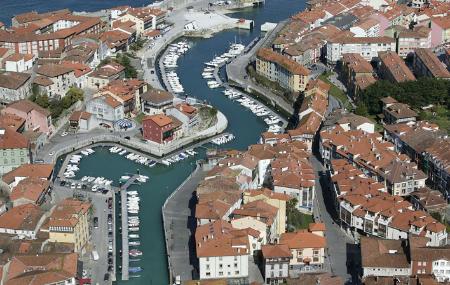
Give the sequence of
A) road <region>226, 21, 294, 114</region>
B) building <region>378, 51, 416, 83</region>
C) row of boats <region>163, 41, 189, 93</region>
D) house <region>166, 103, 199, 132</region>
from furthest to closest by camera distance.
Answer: row of boats <region>163, 41, 189, 93</region> → road <region>226, 21, 294, 114</region> → building <region>378, 51, 416, 83</region> → house <region>166, 103, 199, 132</region>

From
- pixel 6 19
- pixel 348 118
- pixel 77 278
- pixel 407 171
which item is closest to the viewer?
pixel 77 278

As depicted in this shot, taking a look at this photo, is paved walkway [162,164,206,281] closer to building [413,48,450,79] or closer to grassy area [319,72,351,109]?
grassy area [319,72,351,109]

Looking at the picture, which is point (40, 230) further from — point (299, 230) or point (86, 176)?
point (299, 230)

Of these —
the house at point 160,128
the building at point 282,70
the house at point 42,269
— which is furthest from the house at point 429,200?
the building at point 282,70

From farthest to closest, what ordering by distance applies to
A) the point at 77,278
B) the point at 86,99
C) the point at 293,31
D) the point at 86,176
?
the point at 293,31 → the point at 86,99 → the point at 86,176 → the point at 77,278

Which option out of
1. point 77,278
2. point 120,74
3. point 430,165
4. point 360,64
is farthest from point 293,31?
point 77,278

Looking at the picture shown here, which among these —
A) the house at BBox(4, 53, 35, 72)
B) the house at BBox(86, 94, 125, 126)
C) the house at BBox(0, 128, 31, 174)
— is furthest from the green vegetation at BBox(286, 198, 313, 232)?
the house at BBox(4, 53, 35, 72)

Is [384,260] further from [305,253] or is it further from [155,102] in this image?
[155,102]
